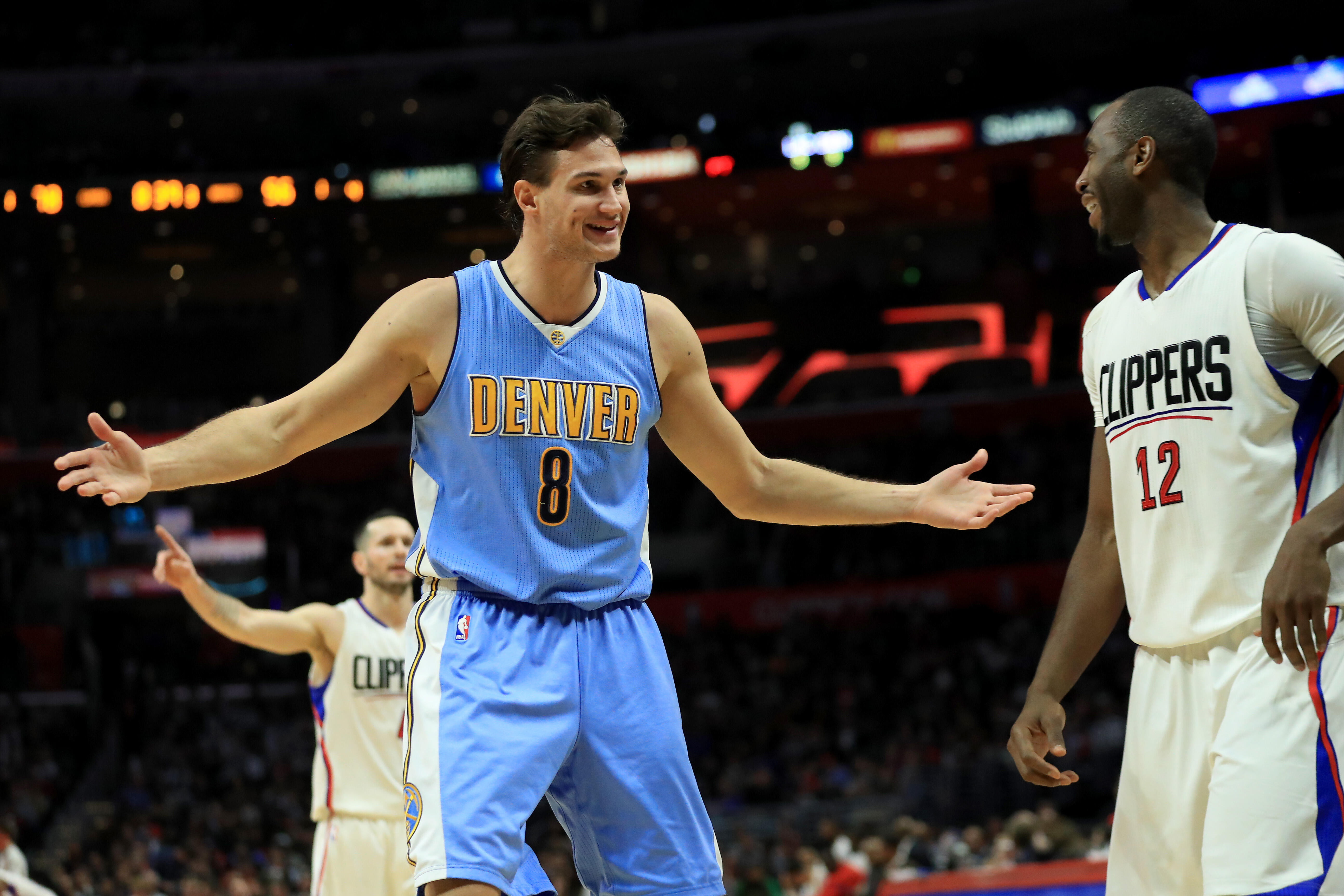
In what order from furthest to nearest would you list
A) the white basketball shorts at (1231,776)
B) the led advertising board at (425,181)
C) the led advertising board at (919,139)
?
the led advertising board at (425,181) → the led advertising board at (919,139) → the white basketball shorts at (1231,776)

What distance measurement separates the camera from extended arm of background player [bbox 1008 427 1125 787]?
163 inches

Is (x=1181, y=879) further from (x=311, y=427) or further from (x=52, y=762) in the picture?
(x=52, y=762)


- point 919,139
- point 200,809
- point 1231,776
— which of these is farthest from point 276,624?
point 919,139

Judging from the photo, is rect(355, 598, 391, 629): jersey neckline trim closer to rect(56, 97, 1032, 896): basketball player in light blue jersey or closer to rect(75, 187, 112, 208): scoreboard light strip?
rect(56, 97, 1032, 896): basketball player in light blue jersey

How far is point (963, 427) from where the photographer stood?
1010 inches

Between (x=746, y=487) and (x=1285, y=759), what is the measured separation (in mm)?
1731

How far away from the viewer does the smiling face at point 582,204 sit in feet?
13.1

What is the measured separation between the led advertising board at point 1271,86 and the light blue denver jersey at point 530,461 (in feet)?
72.5

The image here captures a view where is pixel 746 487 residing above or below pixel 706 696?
above

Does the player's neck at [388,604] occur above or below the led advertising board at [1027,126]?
below

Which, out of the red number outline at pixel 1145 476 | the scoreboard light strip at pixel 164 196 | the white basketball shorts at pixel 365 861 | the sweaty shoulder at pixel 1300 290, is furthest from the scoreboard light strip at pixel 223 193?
→ the sweaty shoulder at pixel 1300 290

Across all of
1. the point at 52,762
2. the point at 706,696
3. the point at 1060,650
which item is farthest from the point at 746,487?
the point at 52,762

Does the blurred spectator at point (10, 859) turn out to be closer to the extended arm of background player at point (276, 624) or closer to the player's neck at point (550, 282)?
the extended arm of background player at point (276, 624)

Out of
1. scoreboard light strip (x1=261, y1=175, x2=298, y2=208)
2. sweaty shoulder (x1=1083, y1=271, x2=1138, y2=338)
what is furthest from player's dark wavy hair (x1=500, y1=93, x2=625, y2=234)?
scoreboard light strip (x1=261, y1=175, x2=298, y2=208)
